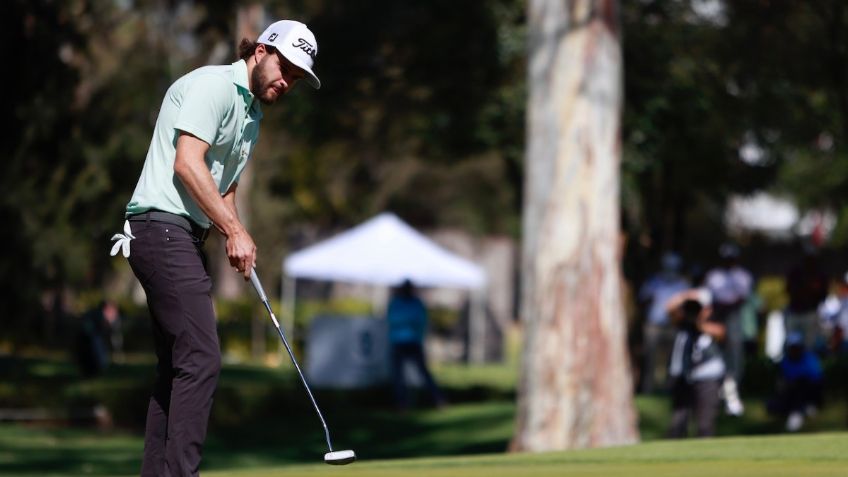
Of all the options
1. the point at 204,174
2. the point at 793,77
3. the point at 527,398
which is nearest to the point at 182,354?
the point at 204,174

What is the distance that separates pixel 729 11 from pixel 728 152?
3.03 meters

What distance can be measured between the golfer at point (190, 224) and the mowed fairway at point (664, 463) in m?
1.79

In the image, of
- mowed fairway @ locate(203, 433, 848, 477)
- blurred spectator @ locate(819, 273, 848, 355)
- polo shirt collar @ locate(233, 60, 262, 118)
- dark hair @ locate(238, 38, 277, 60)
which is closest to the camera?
polo shirt collar @ locate(233, 60, 262, 118)

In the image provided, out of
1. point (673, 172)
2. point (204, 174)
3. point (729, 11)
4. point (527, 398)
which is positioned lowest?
point (527, 398)

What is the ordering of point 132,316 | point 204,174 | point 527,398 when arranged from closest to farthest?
point 204,174 → point 527,398 → point 132,316

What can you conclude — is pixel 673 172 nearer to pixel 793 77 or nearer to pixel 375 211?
pixel 793 77

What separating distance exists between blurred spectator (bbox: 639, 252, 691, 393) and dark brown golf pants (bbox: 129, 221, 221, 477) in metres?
14.3

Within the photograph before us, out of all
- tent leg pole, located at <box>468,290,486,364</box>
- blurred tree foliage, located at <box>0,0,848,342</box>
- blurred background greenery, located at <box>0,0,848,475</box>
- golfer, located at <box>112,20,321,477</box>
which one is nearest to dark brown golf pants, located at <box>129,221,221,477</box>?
golfer, located at <box>112,20,321,477</box>

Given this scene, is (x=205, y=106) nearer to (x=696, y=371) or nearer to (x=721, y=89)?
(x=696, y=371)

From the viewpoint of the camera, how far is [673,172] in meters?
26.5

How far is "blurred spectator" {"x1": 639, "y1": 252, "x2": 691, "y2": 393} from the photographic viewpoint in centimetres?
2102

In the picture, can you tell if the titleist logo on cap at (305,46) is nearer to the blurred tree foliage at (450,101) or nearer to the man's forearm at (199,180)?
the man's forearm at (199,180)

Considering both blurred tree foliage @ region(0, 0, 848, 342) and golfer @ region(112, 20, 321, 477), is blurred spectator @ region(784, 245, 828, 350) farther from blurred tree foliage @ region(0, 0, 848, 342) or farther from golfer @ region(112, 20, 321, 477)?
golfer @ region(112, 20, 321, 477)

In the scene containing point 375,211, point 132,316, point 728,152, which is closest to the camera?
point 728,152
